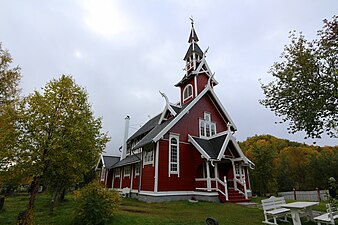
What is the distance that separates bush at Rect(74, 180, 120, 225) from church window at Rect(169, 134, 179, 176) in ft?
22.7

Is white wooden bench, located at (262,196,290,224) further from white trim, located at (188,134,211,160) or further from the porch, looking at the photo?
white trim, located at (188,134,211,160)

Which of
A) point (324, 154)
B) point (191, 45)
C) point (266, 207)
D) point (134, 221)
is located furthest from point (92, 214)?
point (324, 154)

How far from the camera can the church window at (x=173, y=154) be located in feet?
47.1

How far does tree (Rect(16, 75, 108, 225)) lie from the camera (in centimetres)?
700

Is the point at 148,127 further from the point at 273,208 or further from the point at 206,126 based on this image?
the point at 273,208

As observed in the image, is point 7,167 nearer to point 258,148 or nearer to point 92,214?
point 92,214

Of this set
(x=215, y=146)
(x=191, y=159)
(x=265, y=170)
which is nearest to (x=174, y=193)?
(x=191, y=159)

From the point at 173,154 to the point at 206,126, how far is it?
15.4 ft

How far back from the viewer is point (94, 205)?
7246 mm

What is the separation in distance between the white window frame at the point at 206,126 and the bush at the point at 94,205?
10.9m

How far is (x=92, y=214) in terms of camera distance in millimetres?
7113

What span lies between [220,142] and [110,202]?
952 cm

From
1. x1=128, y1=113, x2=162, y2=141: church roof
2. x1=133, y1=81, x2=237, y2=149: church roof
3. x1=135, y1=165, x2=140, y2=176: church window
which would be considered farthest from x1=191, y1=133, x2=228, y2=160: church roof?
x1=128, y1=113, x2=162, y2=141: church roof

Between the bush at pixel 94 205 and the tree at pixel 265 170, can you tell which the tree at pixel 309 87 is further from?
the tree at pixel 265 170
